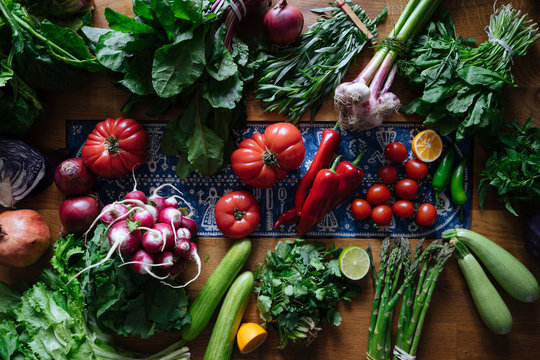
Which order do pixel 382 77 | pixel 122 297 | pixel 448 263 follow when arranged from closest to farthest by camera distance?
1. pixel 122 297
2. pixel 382 77
3. pixel 448 263

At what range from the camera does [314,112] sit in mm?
2186

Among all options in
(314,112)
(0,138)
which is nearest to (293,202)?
(314,112)

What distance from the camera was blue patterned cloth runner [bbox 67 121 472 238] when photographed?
7.32ft

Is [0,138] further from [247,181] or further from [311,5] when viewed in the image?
[311,5]

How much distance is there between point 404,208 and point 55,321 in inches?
75.8

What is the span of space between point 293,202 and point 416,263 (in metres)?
0.77

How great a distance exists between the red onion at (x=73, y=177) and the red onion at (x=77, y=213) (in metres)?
0.06

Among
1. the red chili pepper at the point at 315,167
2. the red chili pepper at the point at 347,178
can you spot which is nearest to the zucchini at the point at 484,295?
the red chili pepper at the point at 347,178

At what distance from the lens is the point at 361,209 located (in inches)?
85.0

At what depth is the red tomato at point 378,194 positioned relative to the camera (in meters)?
2.16

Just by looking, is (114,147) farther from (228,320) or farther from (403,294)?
(403,294)

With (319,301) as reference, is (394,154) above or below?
above

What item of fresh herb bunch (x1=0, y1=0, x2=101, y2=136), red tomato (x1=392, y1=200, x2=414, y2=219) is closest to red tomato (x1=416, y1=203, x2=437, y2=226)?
red tomato (x1=392, y1=200, x2=414, y2=219)

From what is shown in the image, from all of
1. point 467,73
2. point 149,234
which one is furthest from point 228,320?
point 467,73
